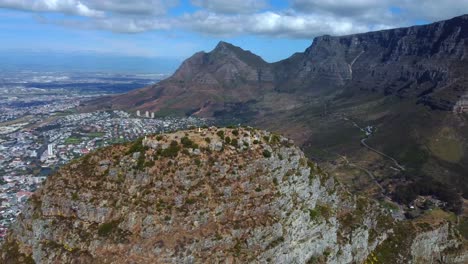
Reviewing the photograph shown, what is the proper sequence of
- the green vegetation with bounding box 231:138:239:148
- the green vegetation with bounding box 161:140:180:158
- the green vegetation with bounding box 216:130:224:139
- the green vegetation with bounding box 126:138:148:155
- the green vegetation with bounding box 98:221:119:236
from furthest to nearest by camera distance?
the green vegetation with bounding box 216:130:224:139, the green vegetation with bounding box 231:138:239:148, the green vegetation with bounding box 126:138:148:155, the green vegetation with bounding box 161:140:180:158, the green vegetation with bounding box 98:221:119:236

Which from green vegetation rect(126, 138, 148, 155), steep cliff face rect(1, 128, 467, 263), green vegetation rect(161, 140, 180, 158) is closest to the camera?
steep cliff face rect(1, 128, 467, 263)

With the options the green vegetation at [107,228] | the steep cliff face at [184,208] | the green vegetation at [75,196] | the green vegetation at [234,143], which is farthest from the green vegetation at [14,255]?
the green vegetation at [234,143]

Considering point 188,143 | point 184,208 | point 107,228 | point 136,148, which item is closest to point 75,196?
point 107,228

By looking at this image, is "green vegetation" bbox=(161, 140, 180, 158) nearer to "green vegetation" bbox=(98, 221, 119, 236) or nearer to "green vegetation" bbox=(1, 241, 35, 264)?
"green vegetation" bbox=(98, 221, 119, 236)

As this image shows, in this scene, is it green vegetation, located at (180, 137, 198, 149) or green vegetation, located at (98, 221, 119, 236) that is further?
green vegetation, located at (180, 137, 198, 149)

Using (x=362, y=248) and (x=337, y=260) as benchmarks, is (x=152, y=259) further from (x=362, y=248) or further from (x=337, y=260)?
(x=362, y=248)

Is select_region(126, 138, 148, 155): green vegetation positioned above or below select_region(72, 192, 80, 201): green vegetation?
above

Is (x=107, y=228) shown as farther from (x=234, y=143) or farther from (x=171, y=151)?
(x=234, y=143)

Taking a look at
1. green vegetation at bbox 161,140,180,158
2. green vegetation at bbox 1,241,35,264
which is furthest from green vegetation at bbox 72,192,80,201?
green vegetation at bbox 161,140,180,158

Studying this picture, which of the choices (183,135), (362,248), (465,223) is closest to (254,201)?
(183,135)
